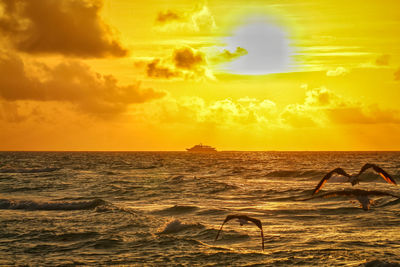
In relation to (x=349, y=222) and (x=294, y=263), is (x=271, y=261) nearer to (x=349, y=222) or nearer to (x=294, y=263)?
(x=294, y=263)

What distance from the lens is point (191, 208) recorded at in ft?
91.2

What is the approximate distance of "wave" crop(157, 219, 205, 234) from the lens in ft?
67.3

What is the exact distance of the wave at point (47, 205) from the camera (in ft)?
95.5

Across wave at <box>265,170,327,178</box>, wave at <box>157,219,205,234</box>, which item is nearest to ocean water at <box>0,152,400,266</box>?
wave at <box>157,219,205,234</box>

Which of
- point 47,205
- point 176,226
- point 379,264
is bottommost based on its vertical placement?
point 47,205

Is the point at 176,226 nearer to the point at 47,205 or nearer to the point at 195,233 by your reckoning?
the point at 195,233

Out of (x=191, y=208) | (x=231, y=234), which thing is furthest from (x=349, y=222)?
(x=191, y=208)

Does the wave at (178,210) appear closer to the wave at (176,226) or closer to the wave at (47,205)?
the wave at (176,226)

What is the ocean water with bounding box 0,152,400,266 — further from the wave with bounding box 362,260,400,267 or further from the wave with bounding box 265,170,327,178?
the wave with bounding box 265,170,327,178

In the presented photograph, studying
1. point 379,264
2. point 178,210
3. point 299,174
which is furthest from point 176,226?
point 299,174

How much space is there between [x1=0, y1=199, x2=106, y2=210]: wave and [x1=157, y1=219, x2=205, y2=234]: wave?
9.47 meters

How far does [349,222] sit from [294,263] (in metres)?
8.44

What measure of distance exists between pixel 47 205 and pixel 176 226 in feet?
42.1

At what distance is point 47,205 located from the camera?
29.8m
